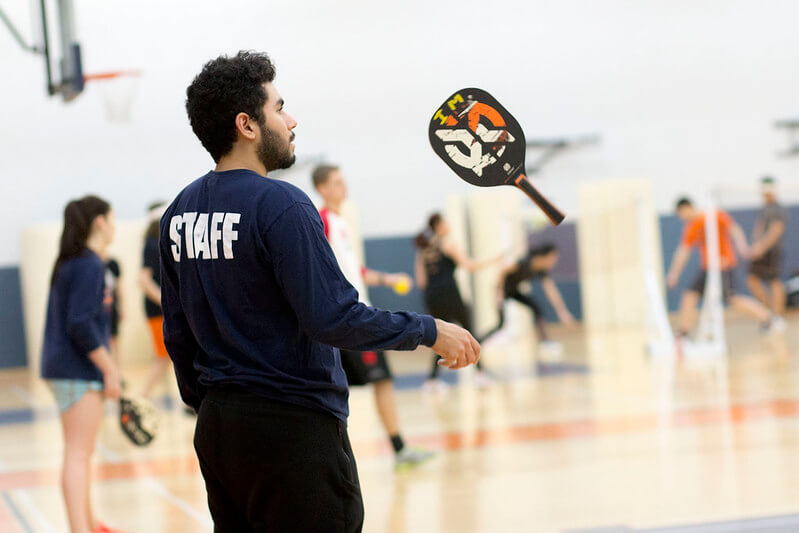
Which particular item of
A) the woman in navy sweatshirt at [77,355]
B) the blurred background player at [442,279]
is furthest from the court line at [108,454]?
the blurred background player at [442,279]

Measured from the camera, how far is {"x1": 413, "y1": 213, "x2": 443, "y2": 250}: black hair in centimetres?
919

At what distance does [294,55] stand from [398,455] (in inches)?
463

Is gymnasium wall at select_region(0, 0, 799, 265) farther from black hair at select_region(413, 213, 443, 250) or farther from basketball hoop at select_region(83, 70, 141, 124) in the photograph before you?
black hair at select_region(413, 213, 443, 250)

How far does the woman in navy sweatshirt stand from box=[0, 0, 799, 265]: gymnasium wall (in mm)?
11992

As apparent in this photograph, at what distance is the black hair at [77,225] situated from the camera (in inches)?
170

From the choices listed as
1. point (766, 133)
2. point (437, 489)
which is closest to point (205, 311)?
point (437, 489)

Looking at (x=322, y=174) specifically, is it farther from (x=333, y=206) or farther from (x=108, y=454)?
(x=108, y=454)

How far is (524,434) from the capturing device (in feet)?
23.1

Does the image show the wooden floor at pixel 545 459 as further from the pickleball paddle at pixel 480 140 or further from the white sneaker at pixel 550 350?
the pickleball paddle at pixel 480 140

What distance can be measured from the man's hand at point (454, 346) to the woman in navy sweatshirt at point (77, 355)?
7.99 feet

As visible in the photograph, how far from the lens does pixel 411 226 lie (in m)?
17.5

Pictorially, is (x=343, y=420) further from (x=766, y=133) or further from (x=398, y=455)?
(x=766, y=133)

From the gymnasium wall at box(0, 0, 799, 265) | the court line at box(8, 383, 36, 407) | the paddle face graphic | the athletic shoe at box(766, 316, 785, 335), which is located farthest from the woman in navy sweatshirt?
the gymnasium wall at box(0, 0, 799, 265)

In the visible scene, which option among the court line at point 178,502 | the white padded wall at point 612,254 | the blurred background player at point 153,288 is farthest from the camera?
the white padded wall at point 612,254
